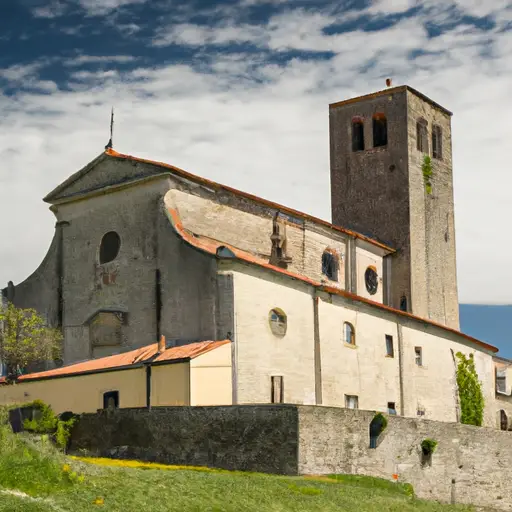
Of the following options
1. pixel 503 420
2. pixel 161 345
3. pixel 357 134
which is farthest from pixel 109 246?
pixel 503 420

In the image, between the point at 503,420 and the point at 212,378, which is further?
the point at 503,420

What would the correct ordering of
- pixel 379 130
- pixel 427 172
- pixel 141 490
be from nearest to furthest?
pixel 141 490
pixel 427 172
pixel 379 130

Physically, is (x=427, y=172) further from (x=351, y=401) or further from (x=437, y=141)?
(x=351, y=401)

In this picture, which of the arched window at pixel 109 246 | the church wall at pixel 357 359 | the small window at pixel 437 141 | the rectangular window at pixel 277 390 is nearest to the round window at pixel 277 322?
the rectangular window at pixel 277 390

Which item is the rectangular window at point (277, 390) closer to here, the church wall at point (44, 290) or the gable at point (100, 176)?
the gable at point (100, 176)

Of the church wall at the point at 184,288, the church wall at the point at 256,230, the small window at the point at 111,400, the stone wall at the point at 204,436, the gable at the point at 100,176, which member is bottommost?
the stone wall at the point at 204,436

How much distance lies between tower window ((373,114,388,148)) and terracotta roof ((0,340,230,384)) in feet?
71.4

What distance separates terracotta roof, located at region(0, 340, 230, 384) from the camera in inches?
1225

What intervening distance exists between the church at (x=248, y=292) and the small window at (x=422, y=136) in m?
3.21

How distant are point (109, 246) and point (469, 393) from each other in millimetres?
18308

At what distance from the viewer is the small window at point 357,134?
51.9 meters

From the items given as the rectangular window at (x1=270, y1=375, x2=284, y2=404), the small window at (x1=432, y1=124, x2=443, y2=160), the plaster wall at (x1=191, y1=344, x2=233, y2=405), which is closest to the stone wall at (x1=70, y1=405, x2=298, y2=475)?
the plaster wall at (x1=191, y1=344, x2=233, y2=405)

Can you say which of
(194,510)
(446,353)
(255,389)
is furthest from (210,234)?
(194,510)

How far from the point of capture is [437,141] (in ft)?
174
